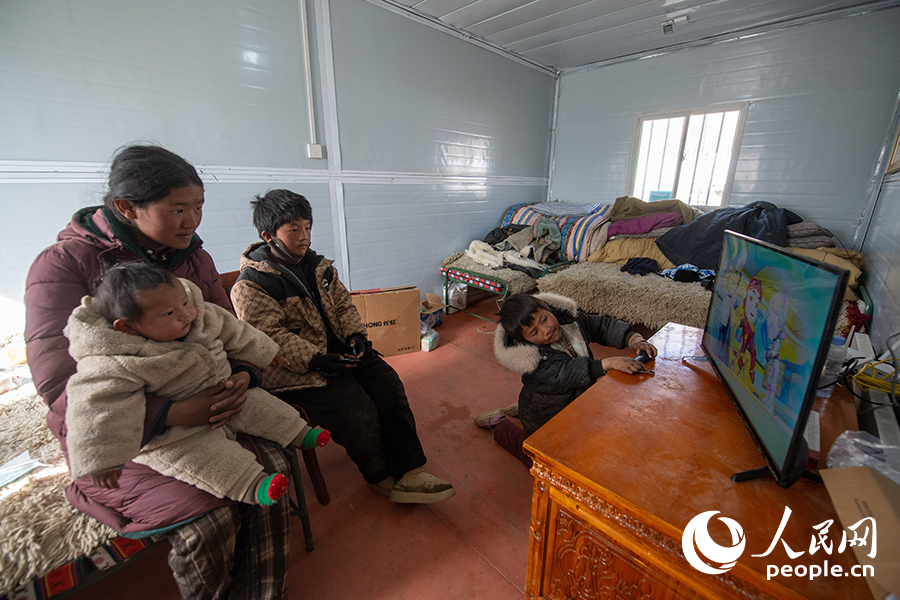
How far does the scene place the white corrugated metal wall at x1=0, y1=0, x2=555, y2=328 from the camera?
1905 millimetres

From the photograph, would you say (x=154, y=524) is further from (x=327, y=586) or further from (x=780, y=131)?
(x=780, y=131)

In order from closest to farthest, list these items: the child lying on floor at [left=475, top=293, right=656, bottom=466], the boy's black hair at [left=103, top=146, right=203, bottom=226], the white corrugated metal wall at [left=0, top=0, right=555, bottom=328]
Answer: the boy's black hair at [left=103, top=146, right=203, bottom=226] < the child lying on floor at [left=475, top=293, right=656, bottom=466] < the white corrugated metal wall at [left=0, top=0, right=555, bottom=328]

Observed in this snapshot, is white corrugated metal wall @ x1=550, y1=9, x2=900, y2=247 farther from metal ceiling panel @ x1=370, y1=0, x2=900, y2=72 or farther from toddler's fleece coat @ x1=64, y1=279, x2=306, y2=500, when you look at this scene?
toddler's fleece coat @ x1=64, y1=279, x2=306, y2=500

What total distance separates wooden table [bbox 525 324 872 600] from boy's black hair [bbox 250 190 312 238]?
1.26 meters

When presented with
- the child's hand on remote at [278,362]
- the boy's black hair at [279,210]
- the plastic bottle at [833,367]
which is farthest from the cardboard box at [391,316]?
the plastic bottle at [833,367]

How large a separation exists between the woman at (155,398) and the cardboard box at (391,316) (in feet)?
5.02

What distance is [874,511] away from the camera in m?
0.62

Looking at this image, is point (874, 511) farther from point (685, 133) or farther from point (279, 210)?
point (685, 133)

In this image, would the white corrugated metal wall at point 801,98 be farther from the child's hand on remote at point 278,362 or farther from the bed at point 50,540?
the bed at point 50,540

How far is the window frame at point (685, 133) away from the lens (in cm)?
356

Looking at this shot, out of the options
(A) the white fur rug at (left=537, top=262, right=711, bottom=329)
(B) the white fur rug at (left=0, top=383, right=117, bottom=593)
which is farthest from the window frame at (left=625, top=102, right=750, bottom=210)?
(B) the white fur rug at (left=0, top=383, right=117, bottom=593)

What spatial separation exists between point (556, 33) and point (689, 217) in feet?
7.19

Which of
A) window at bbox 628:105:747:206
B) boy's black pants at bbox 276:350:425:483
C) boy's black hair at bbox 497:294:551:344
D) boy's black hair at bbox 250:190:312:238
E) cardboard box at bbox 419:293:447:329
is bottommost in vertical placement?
cardboard box at bbox 419:293:447:329

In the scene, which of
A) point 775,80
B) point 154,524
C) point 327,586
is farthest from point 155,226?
point 775,80
